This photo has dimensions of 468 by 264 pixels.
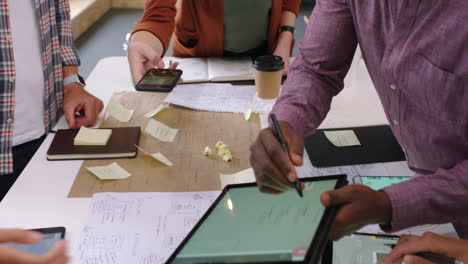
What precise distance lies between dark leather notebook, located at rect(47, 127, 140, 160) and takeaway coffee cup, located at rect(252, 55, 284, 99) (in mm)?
484

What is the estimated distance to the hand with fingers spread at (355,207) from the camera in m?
0.66

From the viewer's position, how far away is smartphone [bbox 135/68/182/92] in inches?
56.0

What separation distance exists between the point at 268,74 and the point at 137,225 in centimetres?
73

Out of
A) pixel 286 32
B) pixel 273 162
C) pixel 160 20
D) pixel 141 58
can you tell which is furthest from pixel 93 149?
pixel 286 32

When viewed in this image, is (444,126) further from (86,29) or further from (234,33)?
(86,29)

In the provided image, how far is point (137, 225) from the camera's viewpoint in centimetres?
92

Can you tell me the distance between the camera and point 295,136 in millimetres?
907

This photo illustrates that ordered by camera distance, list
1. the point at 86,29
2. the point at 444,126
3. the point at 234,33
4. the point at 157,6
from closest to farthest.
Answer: the point at 444,126
the point at 157,6
the point at 234,33
the point at 86,29

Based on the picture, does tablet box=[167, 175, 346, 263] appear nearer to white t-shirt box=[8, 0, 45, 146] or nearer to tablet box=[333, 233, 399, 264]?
tablet box=[333, 233, 399, 264]

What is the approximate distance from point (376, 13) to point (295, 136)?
338mm

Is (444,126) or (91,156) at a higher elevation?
(444,126)

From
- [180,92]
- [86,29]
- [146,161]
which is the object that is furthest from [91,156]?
[86,29]

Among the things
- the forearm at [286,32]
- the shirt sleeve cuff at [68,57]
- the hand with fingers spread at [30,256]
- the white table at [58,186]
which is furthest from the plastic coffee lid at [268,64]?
the hand with fingers spread at [30,256]

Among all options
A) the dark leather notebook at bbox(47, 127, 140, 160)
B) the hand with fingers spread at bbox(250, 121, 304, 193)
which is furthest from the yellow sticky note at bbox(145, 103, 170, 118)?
the hand with fingers spread at bbox(250, 121, 304, 193)
